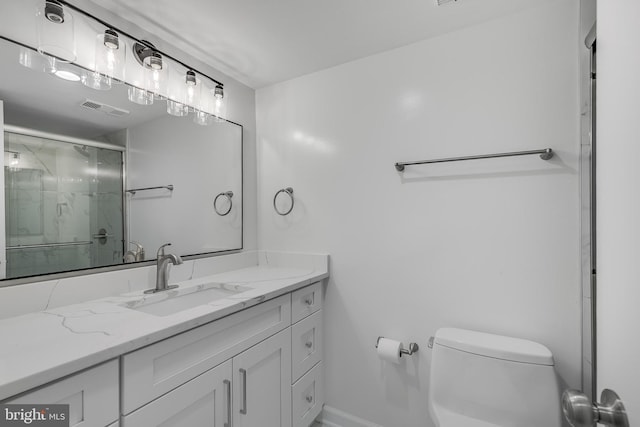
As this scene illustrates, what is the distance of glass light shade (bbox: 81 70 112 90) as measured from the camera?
1281 millimetres

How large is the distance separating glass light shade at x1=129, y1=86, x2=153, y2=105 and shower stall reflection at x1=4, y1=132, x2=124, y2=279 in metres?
0.28

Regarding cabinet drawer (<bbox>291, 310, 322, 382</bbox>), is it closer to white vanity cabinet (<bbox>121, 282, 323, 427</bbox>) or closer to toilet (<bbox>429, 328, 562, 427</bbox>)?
white vanity cabinet (<bbox>121, 282, 323, 427</bbox>)

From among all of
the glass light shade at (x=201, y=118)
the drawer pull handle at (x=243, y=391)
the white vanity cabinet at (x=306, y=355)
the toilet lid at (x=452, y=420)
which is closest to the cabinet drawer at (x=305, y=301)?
the white vanity cabinet at (x=306, y=355)

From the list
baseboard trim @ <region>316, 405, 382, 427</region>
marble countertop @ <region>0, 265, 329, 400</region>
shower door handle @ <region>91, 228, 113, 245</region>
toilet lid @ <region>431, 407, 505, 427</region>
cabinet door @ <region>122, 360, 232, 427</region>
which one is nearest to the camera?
marble countertop @ <region>0, 265, 329, 400</region>

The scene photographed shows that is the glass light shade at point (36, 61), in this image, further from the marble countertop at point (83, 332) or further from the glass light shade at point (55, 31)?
the marble countertop at point (83, 332)

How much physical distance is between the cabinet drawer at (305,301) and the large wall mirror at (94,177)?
65cm

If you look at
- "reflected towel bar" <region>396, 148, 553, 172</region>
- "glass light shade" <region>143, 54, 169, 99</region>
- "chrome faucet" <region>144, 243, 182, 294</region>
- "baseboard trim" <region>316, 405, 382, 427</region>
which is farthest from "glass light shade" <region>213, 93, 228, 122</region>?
"baseboard trim" <region>316, 405, 382, 427</region>

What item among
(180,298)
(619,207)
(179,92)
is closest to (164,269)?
(180,298)

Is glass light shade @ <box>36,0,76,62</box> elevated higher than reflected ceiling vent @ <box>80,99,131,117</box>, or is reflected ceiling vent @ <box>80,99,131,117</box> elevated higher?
glass light shade @ <box>36,0,76,62</box>

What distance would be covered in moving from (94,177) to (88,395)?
0.94 m

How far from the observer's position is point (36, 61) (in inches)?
45.3

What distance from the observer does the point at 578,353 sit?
1268 millimetres

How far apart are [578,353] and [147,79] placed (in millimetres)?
2398

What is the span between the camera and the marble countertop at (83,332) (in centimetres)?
71
